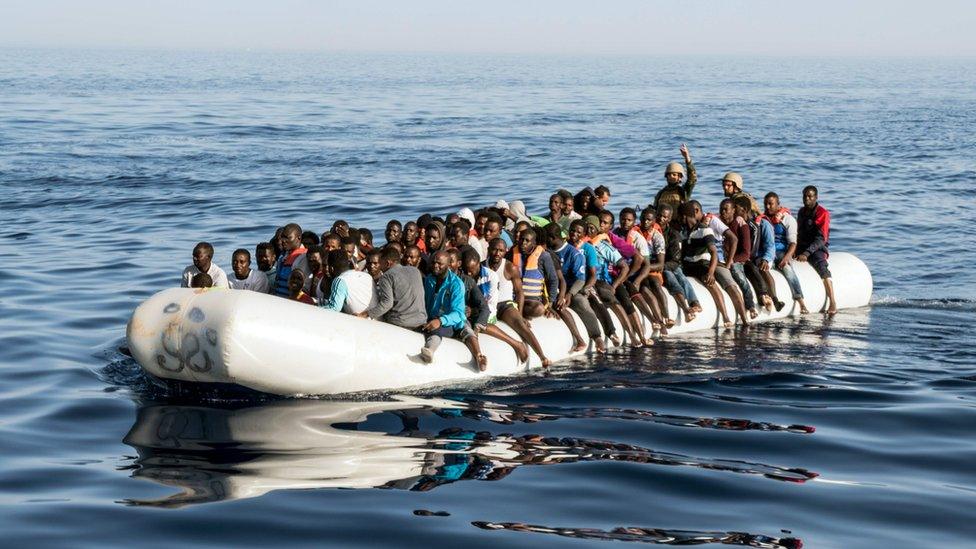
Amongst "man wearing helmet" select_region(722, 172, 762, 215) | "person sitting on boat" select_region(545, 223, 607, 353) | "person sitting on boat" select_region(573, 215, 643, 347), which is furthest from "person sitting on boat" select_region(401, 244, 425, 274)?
"man wearing helmet" select_region(722, 172, 762, 215)

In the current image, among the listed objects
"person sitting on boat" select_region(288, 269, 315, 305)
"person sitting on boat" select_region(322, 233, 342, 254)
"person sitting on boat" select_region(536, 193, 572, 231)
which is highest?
"person sitting on boat" select_region(536, 193, 572, 231)

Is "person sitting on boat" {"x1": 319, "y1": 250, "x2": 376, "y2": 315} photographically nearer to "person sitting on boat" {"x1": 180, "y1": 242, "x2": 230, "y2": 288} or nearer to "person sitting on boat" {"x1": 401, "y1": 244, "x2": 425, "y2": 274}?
"person sitting on boat" {"x1": 401, "y1": 244, "x2": 425, "y2": 274}

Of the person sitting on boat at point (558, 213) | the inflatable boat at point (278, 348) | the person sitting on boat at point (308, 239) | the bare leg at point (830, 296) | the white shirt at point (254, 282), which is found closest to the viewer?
the inflatable boat at point (278, 348)

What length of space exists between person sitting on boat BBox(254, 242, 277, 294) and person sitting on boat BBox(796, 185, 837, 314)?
7254 millimetres

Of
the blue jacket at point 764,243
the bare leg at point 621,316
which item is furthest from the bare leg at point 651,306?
the blue jacket at point 764,243

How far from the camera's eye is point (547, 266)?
13.2 m

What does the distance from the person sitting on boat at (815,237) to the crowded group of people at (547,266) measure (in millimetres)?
19

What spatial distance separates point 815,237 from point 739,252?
60.1 inches

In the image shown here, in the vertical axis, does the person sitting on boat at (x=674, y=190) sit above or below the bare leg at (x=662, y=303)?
above

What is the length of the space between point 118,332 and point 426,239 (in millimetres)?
4888

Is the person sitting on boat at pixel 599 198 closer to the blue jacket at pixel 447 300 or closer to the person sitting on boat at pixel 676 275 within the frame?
the person sitting on boat at pixel 676 275

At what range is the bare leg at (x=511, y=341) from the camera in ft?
42.2

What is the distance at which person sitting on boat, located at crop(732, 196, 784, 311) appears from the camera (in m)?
15.4

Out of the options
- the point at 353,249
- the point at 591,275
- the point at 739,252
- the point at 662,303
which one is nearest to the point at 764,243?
the point at 739,252
